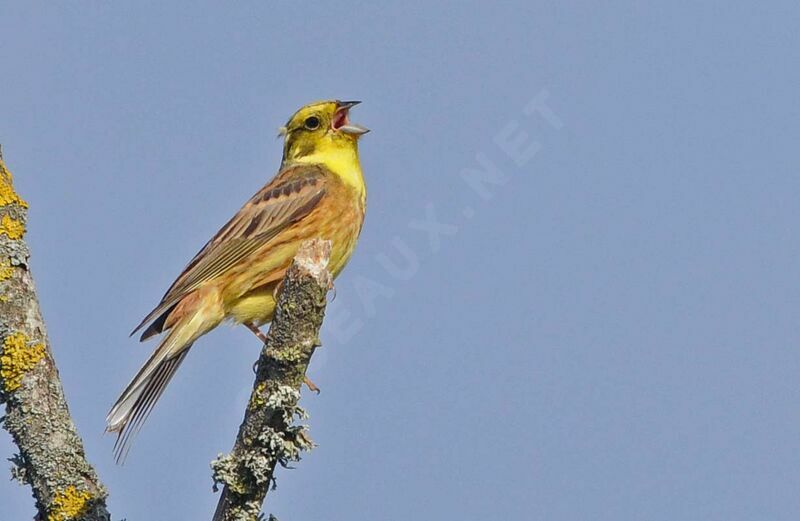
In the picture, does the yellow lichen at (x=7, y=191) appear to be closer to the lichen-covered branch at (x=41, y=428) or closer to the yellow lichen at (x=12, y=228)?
the yellow lichen at (x=12, y=228)

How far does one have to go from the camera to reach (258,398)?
4.12 meters

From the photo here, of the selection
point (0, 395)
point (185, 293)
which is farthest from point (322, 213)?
point (0, 395)

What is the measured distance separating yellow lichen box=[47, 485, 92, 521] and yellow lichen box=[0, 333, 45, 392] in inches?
16.4

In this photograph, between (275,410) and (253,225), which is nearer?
(275,410)

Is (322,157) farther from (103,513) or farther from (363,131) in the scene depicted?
(103,513)

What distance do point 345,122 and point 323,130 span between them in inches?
6.5

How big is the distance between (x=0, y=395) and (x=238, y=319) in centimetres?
292

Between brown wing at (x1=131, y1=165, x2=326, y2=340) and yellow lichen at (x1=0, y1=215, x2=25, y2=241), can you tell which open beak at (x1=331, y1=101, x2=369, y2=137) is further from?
yellow lichen at (x1=0, y1=215, x2=25, y2=241)

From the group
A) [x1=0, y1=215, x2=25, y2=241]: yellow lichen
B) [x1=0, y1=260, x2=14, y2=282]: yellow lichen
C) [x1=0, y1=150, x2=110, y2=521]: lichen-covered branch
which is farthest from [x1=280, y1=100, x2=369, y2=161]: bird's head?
[x1=0, y1=150, x2=110, y2=521]: lichen-covered branch

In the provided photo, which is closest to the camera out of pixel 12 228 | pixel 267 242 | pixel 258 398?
pixel 258 398

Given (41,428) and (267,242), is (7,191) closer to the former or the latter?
(41,428)

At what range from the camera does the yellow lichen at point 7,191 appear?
4.48 metres

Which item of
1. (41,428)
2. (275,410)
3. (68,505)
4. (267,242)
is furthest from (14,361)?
(267,242)

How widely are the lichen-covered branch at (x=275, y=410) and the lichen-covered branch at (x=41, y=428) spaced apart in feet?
1.59
